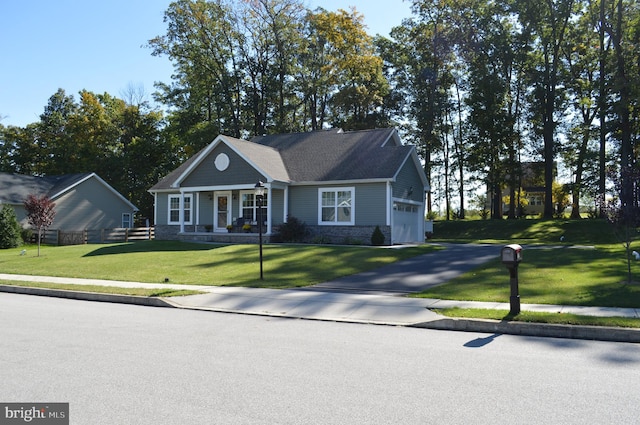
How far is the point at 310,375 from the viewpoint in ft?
19.6

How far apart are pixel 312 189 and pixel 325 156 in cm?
286

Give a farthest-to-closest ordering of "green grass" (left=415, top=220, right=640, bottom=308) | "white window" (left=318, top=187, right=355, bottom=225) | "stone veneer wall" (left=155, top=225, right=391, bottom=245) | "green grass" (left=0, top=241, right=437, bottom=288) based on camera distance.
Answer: "white window" (left=318, top=187, right=355, bottom=225)
"stone veneer wall" (left=155, top=225, right=391, bottom=245)
"green grass" (left=0, top=241, right=437, bottom=288)
"green grass" (left=415, top=220, right=640, bottom=308)

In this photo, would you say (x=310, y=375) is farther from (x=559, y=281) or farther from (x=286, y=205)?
(x=286, y=205)

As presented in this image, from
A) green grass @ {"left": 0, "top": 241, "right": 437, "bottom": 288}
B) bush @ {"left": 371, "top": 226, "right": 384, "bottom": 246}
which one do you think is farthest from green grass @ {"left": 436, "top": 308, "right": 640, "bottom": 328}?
bush @ {"left": 371, "top": 226, "right": 384, "bottom": 246}

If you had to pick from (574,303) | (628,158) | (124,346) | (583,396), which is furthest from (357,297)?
(628,158)

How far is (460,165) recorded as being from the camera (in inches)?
1905

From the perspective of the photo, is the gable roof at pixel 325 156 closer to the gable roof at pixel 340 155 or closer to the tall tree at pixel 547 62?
the gable roof at pixel 340 155

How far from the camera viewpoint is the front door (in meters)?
29.8

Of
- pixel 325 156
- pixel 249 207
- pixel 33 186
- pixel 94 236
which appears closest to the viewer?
pixel 249 207

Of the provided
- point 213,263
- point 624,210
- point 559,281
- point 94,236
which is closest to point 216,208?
point 213,263

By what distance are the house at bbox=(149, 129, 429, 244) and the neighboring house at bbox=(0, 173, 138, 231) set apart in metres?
12.5

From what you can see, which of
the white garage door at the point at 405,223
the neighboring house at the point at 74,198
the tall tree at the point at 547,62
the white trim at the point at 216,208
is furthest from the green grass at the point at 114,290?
the tall tree at the point at 547,62

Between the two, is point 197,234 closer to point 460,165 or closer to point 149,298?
point 149,298

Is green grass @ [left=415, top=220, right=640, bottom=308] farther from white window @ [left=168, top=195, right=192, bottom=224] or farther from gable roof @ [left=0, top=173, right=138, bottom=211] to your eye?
gable roof @ [left=0, top=173, right=138, bottom=211]
